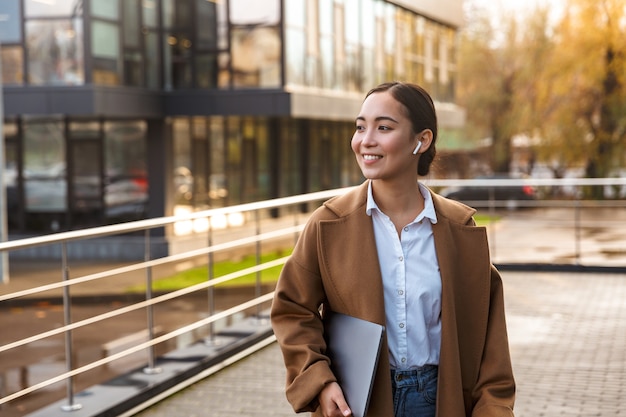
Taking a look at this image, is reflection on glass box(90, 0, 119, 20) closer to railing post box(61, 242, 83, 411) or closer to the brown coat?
railing post box(61, 242, 83, 411)

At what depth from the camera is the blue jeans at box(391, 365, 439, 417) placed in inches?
112

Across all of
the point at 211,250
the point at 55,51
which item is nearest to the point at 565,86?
the point at 55,51

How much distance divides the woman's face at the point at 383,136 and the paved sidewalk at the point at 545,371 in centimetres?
375

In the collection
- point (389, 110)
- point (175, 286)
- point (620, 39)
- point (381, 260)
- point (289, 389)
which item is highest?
point (620, 39)

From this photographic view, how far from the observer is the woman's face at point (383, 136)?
9.20 feet

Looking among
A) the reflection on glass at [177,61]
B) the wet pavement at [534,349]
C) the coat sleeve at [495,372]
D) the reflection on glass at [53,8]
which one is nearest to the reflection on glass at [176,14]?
the reflection on glass at [177,61]

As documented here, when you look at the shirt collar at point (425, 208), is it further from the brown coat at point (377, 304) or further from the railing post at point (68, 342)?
the railing post at point (68, 342)

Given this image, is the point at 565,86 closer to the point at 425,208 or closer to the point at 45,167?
the point at 45,167

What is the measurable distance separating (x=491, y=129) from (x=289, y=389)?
152 feet

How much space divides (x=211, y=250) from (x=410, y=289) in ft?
15.8

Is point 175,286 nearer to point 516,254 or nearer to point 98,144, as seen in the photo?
point 516,254

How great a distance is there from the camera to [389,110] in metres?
2.80

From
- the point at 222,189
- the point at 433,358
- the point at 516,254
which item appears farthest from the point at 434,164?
the point at 222,189

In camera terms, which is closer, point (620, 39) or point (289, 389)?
point (289, 389)
